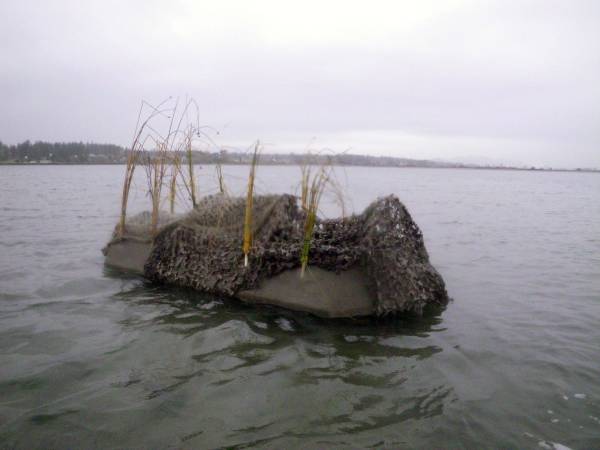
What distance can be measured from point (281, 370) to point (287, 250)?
6.29ft

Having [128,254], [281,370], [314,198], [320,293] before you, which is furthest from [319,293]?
[128,254]

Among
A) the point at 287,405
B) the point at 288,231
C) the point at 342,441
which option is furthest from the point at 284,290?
the point at 342,441

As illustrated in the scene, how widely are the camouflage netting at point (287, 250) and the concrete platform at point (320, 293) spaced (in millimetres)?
107

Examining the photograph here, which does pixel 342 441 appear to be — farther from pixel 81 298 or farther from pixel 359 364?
pixel 81 298

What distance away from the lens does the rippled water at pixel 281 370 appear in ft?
9.90

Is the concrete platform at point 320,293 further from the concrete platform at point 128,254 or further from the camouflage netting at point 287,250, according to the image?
the concrete platform at point 128,254

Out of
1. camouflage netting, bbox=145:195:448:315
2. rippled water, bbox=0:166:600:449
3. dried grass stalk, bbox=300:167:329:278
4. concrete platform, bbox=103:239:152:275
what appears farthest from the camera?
concrete platform, bbox=103:239:152:275

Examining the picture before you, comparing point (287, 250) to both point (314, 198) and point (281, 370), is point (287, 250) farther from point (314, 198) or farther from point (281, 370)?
point (281, 370)

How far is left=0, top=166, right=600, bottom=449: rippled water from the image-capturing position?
3.02m

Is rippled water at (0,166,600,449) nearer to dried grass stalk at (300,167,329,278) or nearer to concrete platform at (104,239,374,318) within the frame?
concrete platform at (104,239,374,318)

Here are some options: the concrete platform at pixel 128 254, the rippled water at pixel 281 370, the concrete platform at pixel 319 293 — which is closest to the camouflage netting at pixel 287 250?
the concrete platform at pixel 319 293

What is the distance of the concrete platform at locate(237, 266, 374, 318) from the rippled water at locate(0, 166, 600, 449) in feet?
0.71

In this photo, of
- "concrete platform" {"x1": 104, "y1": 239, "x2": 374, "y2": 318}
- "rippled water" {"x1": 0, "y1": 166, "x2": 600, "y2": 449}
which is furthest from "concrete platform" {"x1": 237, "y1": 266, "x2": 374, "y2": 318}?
"rippled water" {"x1": 0, "y1": 166, "x2": 600, "y2": 449}

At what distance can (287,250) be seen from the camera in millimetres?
5492
